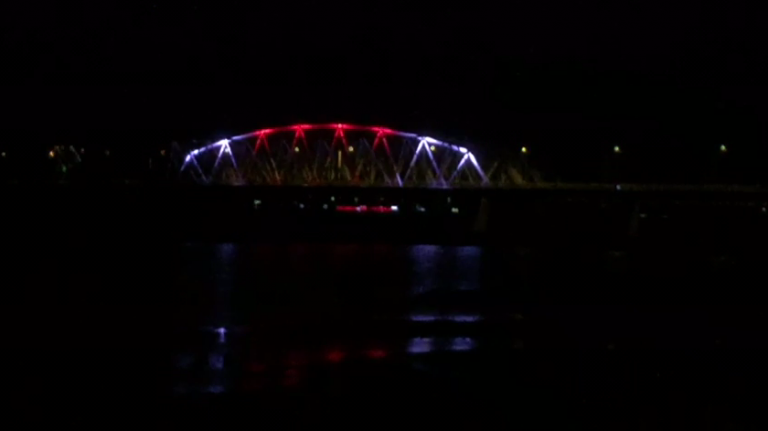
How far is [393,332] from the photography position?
11.8m

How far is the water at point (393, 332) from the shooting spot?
8.03 m

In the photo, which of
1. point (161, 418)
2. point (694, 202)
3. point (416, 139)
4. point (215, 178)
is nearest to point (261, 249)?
point (161, 418)

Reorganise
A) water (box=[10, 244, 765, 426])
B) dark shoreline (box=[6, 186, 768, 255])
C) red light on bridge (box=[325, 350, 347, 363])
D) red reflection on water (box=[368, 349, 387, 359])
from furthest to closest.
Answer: dark shoreline (box=[6, 186, 768, 255]) → red reflection on water (box=[368, 349, 387, 359]) → red light on bridge (box=[325, 350, 347, 363]) → water (box=[10, 244, 765, 426])

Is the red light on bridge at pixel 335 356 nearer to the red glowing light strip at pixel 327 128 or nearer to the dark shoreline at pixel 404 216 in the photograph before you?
the dark shoreline at pixel 404 216

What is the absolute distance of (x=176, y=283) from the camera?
17.5 meters

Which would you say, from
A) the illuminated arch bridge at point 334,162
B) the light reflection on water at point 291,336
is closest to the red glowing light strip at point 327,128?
the illuminated arch bridge at point 334,162

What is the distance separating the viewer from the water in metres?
8.03

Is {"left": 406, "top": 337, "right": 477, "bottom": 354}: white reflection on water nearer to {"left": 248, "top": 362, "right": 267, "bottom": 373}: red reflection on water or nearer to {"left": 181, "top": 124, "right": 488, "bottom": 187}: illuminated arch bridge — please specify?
{"left": 248, "top": 362, "right": 267, "bottom": 373}: red reflection on water

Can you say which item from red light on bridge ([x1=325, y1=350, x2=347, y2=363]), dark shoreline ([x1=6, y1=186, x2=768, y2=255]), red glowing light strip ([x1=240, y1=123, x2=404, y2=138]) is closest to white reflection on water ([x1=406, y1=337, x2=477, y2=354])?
red light on bridge ([x1=325, y1=350, x2=347, y2=363])

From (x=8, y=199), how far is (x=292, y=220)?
15.5 metres

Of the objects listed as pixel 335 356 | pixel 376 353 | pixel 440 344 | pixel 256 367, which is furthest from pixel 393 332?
pixel 256 367

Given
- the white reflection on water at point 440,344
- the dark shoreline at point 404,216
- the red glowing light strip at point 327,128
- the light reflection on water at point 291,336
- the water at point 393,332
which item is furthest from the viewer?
the red glowing light strip at point 327,128

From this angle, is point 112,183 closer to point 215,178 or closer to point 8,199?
point 8,199

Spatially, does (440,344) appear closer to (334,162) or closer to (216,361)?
(216,361)
